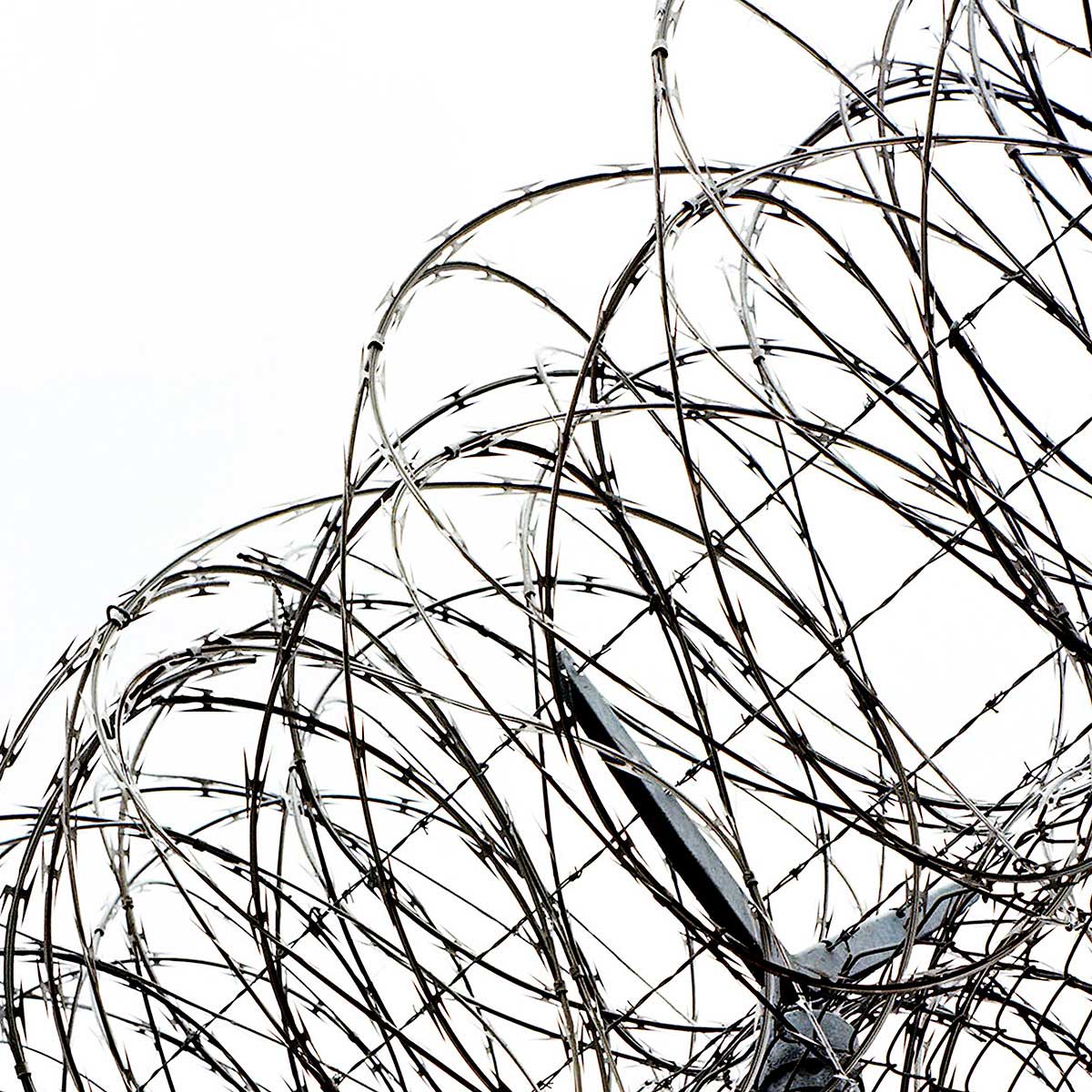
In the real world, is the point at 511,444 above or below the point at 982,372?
above

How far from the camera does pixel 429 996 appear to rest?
9.48 feet

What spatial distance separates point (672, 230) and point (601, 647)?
1.92 metres

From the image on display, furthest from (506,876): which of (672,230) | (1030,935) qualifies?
(672,230)

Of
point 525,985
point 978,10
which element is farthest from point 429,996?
point 978,10

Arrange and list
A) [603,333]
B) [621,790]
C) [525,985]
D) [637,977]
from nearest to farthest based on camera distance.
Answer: [603,333], [621,790], [525,985], [637,977]

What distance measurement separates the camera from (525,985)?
12.5 ft

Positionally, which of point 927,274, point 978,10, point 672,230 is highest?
point 978,10

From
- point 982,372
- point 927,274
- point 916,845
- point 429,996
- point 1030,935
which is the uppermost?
point 982,372

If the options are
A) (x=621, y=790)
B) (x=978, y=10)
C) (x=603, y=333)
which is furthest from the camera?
(x=621, y=790)

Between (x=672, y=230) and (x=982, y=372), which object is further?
(x=982, y=372)

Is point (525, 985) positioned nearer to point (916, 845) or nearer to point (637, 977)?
point (637, 977)

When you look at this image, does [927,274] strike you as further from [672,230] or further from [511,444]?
[511,444]

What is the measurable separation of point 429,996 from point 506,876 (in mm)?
283

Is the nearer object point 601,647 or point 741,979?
point 741,979
